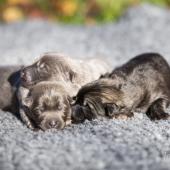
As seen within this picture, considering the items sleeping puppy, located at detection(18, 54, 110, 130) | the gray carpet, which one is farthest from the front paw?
sleeping puppy, located at detection(18, 54, 110, 130)

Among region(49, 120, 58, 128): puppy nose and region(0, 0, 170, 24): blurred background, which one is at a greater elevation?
region(0, 0, 170, 24): blurred background

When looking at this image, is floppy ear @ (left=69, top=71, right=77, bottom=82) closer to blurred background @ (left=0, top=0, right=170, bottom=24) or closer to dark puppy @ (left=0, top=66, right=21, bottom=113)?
dark puppy @ (left=0, top=66, right=21, bottom=113)

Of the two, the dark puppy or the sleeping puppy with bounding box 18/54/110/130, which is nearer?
the sleeping puppy with bounding box 18/54/110/130

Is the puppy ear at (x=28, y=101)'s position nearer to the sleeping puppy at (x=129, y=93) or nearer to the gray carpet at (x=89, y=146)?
the gray carpet at (x=89, y=146)

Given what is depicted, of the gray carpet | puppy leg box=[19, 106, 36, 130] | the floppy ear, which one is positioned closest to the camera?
the gray carpet

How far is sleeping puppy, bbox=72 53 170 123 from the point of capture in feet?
22.9

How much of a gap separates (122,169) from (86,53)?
6.82m

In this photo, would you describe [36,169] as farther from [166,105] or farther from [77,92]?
[166,105]

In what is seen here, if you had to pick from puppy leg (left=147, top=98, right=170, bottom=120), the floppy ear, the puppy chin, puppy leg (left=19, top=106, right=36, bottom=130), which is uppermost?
the floppy ear

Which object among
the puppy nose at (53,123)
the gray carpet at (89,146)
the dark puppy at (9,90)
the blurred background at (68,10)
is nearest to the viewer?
the gray carpet at (89,146)

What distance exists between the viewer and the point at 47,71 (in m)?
7.22

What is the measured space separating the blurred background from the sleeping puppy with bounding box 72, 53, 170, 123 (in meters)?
7.40

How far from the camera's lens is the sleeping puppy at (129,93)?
275 inches

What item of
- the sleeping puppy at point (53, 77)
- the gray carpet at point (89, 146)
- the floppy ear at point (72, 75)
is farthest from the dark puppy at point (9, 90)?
the floppy ear at point (72, 75)
